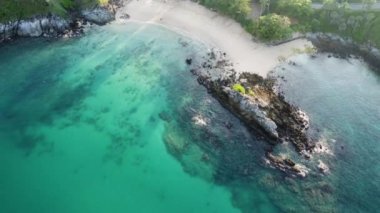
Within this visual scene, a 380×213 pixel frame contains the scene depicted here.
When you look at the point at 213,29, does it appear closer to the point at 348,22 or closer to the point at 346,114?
the point at 348,22

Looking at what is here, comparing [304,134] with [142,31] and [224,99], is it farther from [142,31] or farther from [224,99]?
[142,31]

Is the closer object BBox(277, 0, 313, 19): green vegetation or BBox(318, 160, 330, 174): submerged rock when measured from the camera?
BBox(318, 160, 330, 174): submerged rock

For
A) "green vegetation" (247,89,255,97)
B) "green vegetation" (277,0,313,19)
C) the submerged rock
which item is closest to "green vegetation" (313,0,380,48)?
"green vegetation" (277,0,313,19)

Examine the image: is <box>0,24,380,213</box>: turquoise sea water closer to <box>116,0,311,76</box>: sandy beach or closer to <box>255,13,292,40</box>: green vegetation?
<box>116,0,311,76</box>: sandy beach

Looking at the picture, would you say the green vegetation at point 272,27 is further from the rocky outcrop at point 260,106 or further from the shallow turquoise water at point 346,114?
the rocky outcrop at point 260,106

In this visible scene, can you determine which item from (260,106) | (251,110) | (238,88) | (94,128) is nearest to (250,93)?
(238,88)

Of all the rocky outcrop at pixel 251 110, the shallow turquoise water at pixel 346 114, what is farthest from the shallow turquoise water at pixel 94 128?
the shallow turquoise water at pixel 346 114
